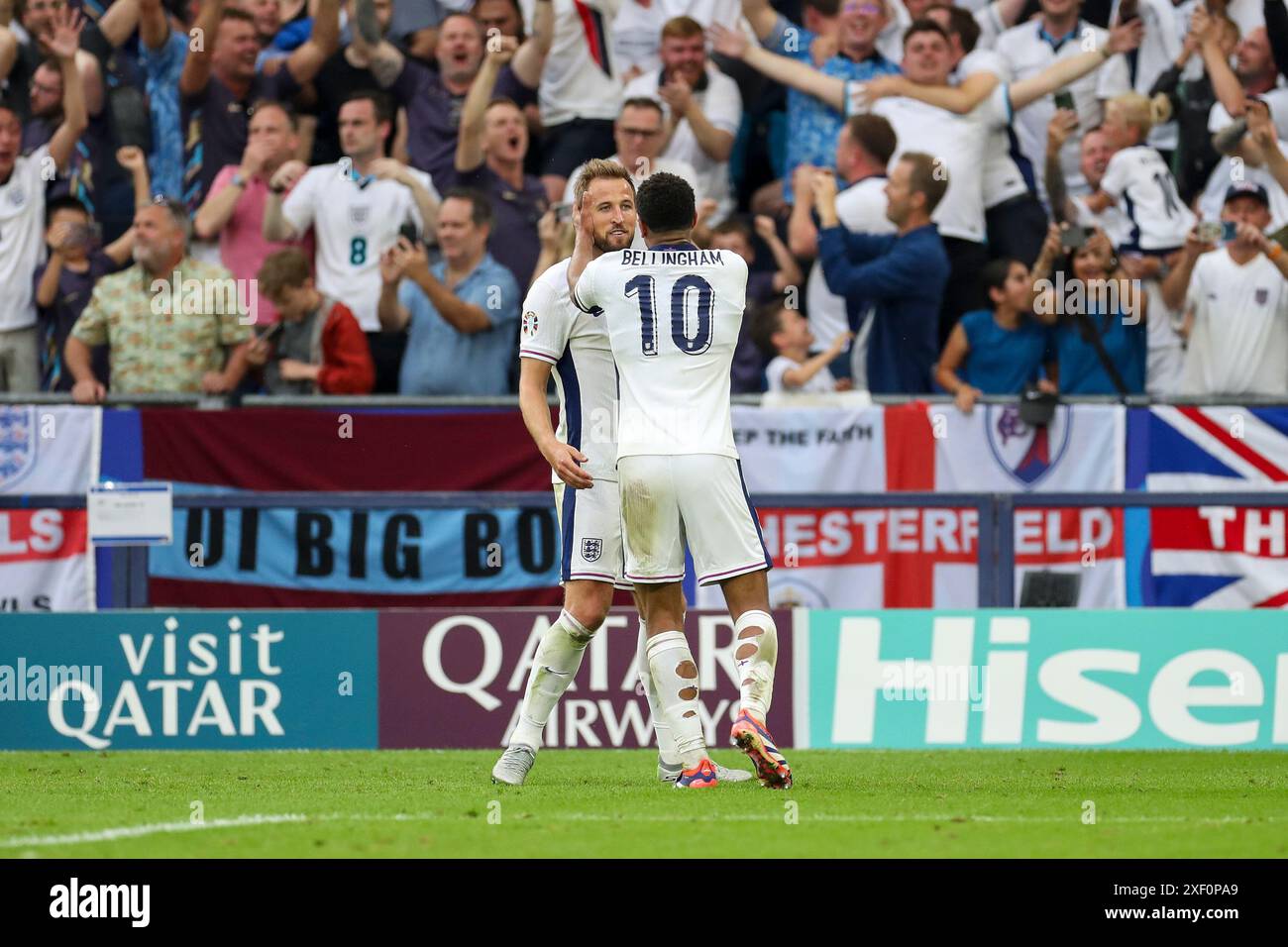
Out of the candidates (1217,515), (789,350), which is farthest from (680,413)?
(789,350)

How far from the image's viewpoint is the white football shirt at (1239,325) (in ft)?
41.4

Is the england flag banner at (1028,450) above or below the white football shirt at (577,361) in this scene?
below

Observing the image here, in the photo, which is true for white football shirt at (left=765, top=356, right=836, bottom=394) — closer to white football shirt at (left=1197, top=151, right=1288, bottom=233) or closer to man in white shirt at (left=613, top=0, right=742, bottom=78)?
man in white shirt at (left=613, top=0, right=742, bottom=78)

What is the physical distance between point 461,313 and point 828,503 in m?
2.97

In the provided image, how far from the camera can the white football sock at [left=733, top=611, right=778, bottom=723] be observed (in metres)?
Answer: 7.00

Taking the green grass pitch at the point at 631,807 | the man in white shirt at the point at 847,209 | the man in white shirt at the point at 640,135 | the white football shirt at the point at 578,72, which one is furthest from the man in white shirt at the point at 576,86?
the green grass pitch at the point at 631,807

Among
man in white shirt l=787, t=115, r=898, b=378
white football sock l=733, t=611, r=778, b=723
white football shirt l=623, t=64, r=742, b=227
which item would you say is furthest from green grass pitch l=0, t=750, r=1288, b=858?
white football shirt l=623, t=64, r=742, b=227

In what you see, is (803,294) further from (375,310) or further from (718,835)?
(718,835)

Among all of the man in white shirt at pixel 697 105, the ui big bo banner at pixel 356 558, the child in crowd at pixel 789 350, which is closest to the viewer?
the ui big bo banner at pixel 356 558

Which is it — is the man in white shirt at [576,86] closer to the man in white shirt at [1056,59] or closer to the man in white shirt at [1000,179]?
the man in white shirt at [1000,179]

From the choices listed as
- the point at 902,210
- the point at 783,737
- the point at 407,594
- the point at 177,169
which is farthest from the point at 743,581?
the point at 177,169

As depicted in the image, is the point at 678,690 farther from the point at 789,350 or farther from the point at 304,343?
the point at 304,343

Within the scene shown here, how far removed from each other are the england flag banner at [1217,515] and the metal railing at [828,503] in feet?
1.17

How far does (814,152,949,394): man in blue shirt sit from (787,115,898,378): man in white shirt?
0.23ft
